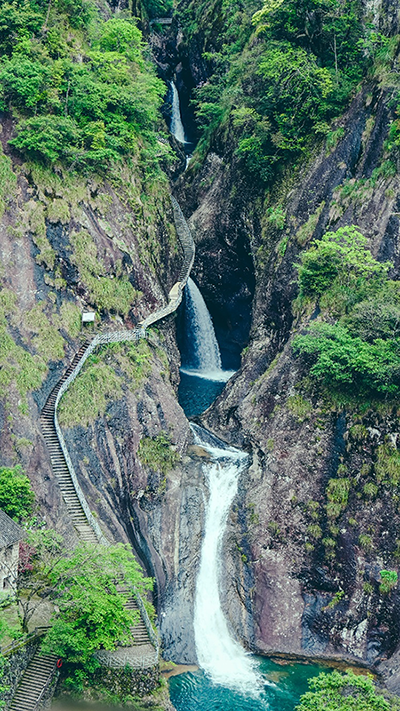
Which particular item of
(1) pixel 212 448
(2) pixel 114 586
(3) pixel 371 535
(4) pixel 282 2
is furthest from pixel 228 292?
(2) pixel 114 586

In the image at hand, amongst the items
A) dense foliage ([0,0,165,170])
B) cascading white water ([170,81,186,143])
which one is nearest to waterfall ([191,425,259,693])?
dense foliage ([0,0,165,170])

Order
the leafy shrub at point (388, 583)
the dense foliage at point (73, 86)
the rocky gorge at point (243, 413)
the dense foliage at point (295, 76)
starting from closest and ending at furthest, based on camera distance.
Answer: the leafy shrub at point (388, 583) < the rocky gorge at point (243, 413) < the dense foliage at point (73, 86) < the dense foliage at point (295, 76)

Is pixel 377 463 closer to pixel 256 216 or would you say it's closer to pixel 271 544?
pixel 271 544

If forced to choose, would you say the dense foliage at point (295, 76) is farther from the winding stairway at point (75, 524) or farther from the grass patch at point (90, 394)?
the grass patch at point (90, 394)

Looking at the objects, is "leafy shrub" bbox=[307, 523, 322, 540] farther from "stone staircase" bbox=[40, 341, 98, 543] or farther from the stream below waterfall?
"stone staircase" bbox=[40, 341, 98, 543]

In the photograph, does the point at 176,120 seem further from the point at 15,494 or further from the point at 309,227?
the point at 15,494

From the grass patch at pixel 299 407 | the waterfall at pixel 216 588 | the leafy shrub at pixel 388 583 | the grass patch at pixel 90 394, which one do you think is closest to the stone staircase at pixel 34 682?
the waterfall at pixel 216 588
